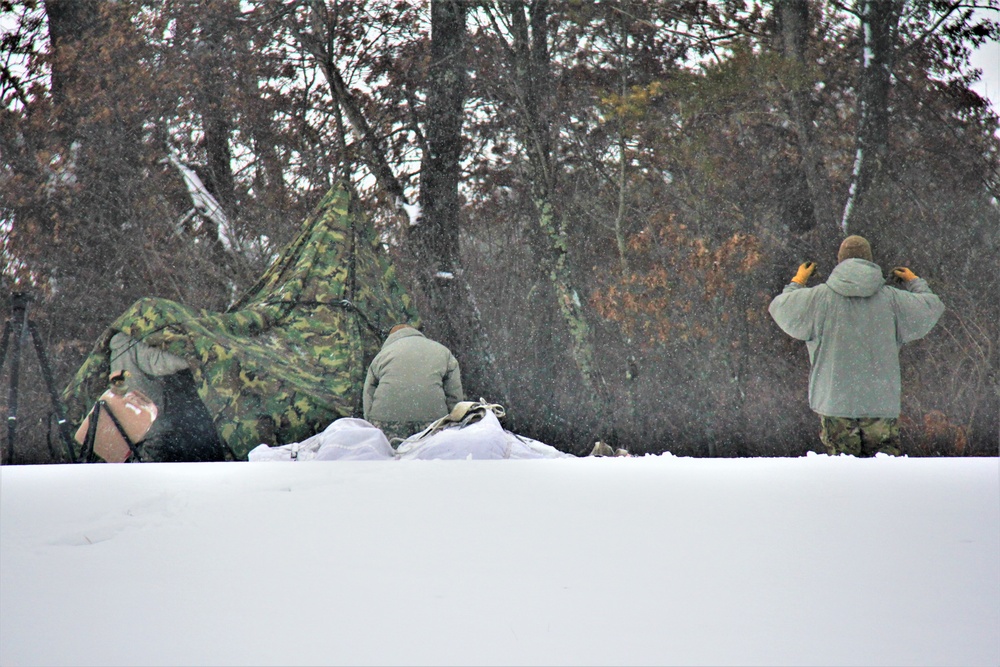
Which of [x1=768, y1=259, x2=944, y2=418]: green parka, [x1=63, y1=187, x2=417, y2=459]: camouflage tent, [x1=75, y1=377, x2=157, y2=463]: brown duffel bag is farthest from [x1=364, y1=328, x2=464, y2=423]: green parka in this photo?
[x1=768, y1=259, x2=944, y2=418]: green parka

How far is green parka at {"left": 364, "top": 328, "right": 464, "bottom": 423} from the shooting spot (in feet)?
15.5

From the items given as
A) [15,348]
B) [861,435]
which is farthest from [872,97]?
[15,348]

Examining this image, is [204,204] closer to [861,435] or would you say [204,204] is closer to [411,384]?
[411,384]

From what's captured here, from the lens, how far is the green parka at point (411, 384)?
4738 millimetres

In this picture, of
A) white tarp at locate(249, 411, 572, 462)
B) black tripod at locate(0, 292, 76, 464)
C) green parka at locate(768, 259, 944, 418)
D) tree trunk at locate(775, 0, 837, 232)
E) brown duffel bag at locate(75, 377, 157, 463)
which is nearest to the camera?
white tarp at locate(249, 411, 572, 462)

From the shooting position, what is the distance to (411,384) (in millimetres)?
4754

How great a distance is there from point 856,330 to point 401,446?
7.66 feet

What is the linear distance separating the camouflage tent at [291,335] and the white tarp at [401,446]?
70 cm

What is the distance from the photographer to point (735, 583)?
188 centimetres

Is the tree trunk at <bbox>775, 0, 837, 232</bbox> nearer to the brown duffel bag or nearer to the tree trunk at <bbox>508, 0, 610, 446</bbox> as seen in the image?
the tree trunk at <bbox>508, 0, 610, 446</bbox>

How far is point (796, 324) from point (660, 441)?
4.25 ft

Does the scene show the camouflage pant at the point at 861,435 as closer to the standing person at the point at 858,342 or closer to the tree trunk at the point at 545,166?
the standing person at the point at 858,342

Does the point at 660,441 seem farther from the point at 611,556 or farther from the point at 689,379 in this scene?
the point at 611,556

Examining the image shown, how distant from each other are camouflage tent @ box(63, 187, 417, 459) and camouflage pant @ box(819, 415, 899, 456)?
97.6 inches
